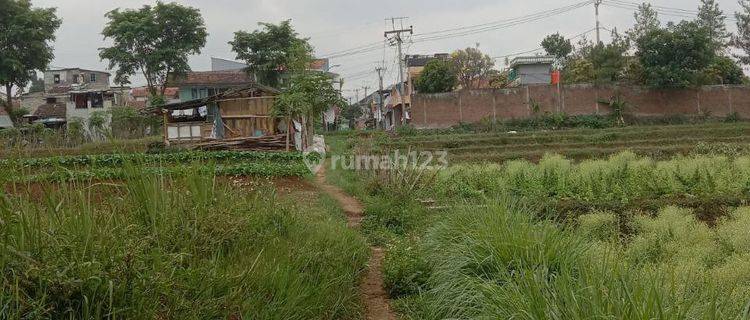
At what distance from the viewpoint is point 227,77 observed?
140ft

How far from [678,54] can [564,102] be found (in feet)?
21.7

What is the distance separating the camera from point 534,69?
1563 inches

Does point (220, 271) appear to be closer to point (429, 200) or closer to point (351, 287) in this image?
point (351, 287)

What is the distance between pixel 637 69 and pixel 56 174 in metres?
37.8

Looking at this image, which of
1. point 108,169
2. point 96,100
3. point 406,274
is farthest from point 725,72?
point 96,100

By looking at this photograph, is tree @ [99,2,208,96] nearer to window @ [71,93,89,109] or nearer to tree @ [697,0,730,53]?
window @ [71,93,89,109]

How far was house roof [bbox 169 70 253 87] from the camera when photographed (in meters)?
40.8

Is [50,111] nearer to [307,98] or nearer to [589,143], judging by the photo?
[307,98]

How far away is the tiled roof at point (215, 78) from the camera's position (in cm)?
4081

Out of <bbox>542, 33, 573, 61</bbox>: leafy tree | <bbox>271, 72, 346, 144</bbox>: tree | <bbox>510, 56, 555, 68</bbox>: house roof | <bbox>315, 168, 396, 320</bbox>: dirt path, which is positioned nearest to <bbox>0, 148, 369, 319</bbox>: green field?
<bbox>315, 168, 396, 320</bbox>: dirt path

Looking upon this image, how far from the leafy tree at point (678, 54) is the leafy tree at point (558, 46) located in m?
16.3

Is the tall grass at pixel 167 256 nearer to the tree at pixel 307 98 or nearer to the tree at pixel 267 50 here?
the tree at pixel 307 98

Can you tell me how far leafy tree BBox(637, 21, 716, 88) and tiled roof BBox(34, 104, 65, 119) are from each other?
37030 mm

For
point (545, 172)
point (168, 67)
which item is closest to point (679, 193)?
point (545, 172)
